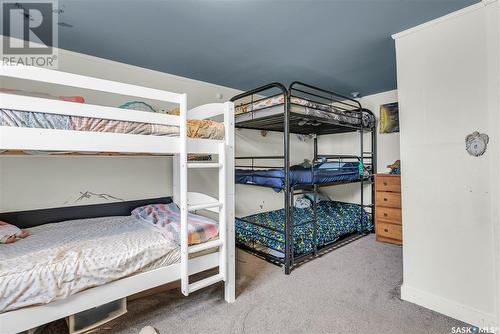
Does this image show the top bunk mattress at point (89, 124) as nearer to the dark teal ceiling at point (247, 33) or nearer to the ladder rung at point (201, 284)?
the dark teal ceiling at point (247, 33)

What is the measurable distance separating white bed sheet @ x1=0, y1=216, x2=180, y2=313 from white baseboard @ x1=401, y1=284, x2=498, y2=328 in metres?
1.86

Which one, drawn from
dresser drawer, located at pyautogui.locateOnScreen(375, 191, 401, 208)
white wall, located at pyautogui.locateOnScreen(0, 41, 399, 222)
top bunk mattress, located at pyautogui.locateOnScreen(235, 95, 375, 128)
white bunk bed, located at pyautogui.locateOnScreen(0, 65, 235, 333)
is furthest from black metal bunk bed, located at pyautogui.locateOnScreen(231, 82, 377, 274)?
white bunk bed, located at pyautogui.locateOnScreen(0, 65, 235, 333)

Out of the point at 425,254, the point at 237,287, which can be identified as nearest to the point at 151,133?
the point at 237,287

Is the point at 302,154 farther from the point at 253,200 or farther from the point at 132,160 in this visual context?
the point at 132,160

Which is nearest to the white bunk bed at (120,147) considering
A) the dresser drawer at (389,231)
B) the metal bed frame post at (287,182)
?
the metal bed frame post at (287,182)

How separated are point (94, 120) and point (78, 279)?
87cm

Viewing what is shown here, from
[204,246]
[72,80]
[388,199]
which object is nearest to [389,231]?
[388,199]

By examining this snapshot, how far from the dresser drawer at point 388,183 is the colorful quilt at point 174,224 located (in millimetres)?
2571

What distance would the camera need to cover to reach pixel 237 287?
6.84 feet

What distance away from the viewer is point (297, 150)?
4.46 m

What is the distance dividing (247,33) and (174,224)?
1.71 m

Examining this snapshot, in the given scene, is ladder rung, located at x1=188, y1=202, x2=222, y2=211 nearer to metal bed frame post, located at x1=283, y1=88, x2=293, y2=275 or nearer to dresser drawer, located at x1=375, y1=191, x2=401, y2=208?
metal bed frame post, located at x1=283, y1=88, x2=293, y2=275

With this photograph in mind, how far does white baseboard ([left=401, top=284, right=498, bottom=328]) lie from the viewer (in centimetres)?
154

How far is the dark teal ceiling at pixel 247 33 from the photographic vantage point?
5.40ft
